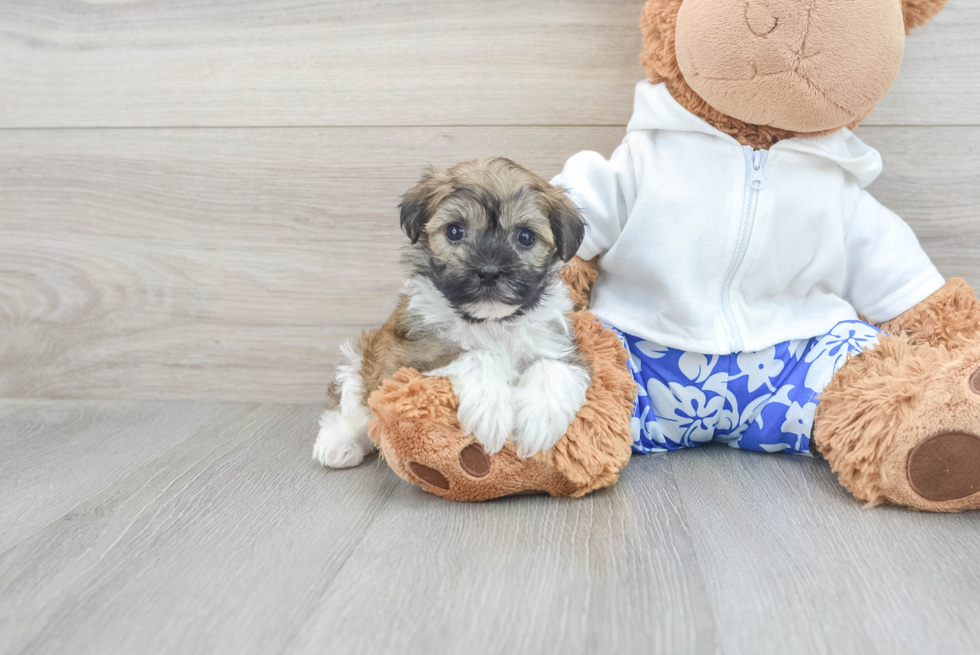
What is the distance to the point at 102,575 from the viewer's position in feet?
4.05

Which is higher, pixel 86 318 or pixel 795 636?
pixel 795 636

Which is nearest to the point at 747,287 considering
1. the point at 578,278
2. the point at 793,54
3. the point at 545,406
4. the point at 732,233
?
the point at 732,233

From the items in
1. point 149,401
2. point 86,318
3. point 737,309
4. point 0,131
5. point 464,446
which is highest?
point 0,131

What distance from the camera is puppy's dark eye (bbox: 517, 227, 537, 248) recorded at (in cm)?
142

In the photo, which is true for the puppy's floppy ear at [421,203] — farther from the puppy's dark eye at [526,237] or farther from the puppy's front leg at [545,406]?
the puppy's front leg at [545,406]

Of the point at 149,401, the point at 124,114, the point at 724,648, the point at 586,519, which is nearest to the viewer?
the point at 724,648

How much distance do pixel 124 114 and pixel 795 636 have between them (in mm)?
2164

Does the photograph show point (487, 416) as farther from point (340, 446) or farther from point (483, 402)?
point (340, 446)

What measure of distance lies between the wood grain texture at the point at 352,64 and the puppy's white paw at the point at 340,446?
88 cm

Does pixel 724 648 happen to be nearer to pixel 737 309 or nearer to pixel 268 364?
pixel 737 309

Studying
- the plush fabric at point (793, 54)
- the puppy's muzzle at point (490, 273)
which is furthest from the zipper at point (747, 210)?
the puppy's muzzle at point (490, 273)

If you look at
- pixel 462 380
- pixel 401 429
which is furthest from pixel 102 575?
pixel 462 380

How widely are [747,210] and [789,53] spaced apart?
0.34 metres

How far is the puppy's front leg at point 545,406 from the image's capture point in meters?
1.40
